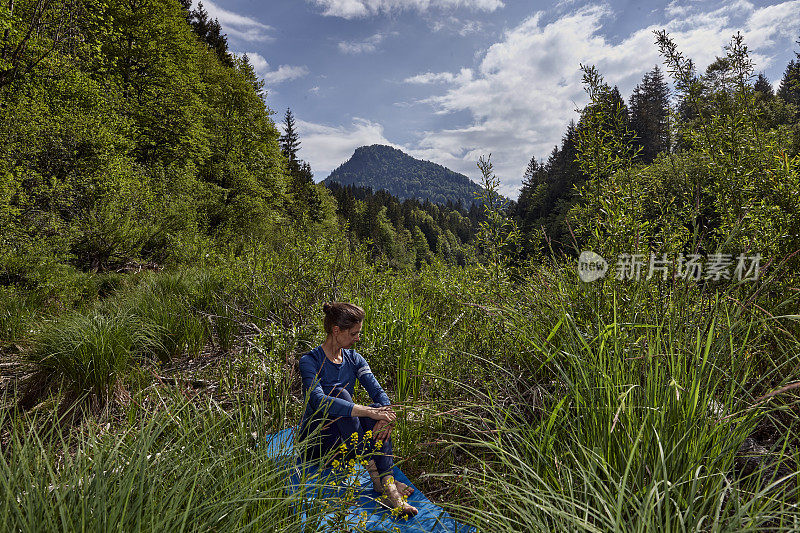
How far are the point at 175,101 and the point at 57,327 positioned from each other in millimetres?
14911

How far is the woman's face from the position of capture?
2.94 metres

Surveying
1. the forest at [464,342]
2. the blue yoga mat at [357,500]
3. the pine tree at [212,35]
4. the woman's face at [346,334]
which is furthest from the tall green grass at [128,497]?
the pine tree at [212,35]

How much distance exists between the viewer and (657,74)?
48.2m

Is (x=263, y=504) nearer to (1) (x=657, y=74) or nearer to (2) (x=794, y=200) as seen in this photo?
(2) (x=794, y=200)

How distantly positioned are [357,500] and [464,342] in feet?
5.29

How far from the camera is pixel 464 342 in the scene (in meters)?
3.31

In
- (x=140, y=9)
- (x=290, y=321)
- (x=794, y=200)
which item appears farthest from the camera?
(x=140, y=9)

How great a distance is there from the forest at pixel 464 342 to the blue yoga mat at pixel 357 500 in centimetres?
8

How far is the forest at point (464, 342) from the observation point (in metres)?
1.37

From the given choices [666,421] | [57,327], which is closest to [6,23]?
[57,327]

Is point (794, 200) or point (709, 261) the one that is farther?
point (794, 200)

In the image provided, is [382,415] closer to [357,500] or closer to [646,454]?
[357,500]

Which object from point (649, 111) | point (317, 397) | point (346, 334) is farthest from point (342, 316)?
point (649, 111)

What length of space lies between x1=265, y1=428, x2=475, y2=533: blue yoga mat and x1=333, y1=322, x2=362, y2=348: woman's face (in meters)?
0.77
